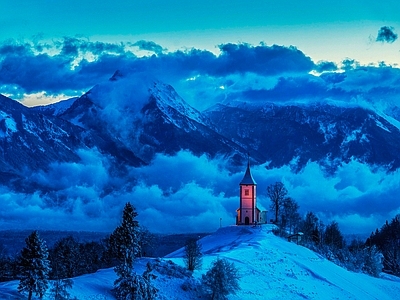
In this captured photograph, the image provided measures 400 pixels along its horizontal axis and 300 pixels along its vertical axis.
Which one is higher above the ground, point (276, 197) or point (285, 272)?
point (276, 197)

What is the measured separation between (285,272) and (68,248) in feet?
191

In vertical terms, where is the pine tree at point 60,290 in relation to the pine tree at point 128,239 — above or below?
below

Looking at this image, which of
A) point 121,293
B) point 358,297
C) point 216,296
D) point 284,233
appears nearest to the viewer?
point 121,293

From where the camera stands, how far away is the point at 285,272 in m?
144

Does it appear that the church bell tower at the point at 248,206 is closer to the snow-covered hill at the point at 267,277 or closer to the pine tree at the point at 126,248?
the snow-covered hill at the point at 267,277

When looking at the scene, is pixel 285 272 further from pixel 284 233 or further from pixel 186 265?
pixel 284 233

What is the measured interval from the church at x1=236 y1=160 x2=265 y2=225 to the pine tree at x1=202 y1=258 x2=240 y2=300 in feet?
213

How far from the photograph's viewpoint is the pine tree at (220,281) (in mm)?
119000

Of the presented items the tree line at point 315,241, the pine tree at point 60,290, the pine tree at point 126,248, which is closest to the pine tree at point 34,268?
the pine tree at point 60,290

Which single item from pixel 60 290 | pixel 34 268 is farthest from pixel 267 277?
pixel 34 268

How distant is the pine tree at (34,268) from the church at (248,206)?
301 feet

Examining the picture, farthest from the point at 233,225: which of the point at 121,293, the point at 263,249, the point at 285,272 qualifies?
the point at 121,293

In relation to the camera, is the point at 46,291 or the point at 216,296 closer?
the point at 46,291

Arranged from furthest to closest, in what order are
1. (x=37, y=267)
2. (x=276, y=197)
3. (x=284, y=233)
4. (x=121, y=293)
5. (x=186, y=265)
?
(x=276, y=197), (x=284, y=233), (x=186, y=265), (x=121, y=293), (x=37, y=267)
